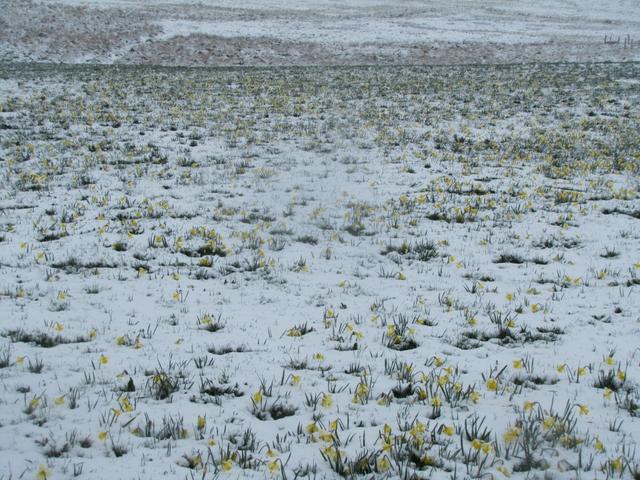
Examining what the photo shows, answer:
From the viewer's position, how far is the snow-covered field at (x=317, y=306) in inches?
152

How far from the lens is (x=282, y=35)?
50.1m

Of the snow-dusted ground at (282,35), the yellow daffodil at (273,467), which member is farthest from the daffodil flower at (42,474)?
the snow-dusted ground at (282,35)

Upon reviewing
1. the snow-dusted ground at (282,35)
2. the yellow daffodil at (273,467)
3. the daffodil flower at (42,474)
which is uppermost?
the snow-dusted ground at (282,35)

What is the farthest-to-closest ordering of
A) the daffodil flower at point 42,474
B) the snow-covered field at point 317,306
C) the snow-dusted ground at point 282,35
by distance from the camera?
1. the snow-dusted ground at point 282,35
2. the snow-covered field at point 317,306
3. the daffodil flower at point 42,474

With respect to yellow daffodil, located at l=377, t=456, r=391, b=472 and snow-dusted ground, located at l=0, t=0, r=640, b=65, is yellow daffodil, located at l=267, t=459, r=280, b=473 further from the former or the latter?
snow-dusted ground, located at l=0, t=0, r=640, b=65

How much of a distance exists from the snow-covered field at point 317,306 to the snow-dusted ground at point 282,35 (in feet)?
98.0

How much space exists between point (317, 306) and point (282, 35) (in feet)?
160

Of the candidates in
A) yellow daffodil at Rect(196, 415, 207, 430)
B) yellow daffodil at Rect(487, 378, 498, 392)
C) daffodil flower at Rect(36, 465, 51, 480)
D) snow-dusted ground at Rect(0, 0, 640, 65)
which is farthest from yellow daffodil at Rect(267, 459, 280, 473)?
snow-dusted ground at Rect(0, 0, 640, 65)

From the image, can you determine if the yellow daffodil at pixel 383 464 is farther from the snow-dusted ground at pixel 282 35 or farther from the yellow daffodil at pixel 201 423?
the snow-dusted ground at pixel 282 35

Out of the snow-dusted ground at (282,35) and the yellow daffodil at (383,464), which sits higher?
the snow-dusted ground at (282,35)

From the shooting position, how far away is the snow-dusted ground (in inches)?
1610

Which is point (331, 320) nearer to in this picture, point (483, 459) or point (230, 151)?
point (483, 459)

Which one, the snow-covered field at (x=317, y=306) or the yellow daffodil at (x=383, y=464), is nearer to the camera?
the yellow daffodil at (x=383, y=464)

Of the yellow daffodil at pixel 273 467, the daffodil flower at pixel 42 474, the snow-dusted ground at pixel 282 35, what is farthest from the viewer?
the snow-dusted ground at pixel 282 35
